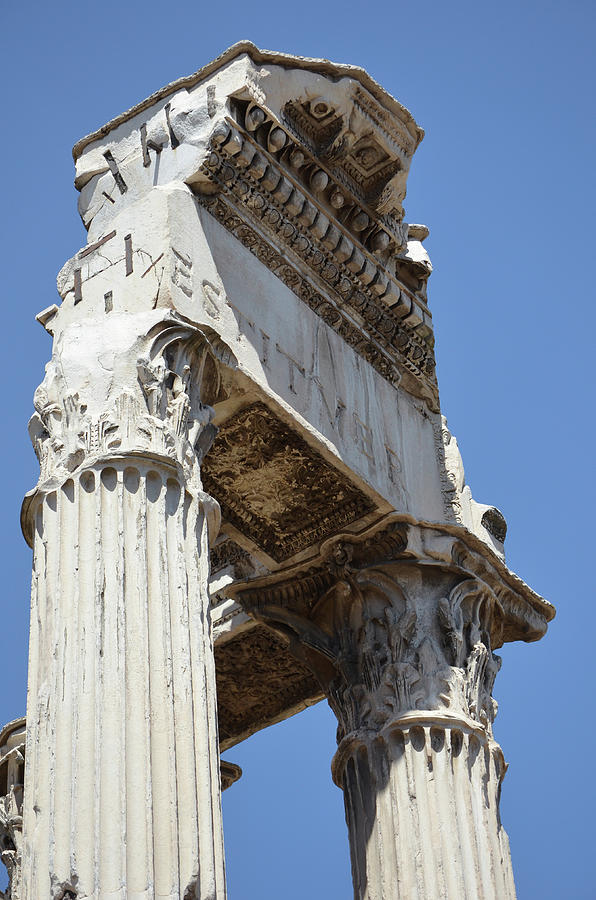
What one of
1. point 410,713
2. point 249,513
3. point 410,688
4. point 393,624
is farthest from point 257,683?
point 410,713

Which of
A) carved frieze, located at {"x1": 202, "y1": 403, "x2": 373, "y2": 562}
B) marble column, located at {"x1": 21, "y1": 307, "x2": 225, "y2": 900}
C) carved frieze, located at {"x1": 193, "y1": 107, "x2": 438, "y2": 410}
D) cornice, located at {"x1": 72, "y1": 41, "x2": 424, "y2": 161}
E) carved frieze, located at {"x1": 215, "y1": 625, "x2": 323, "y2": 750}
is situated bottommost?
marble column, located at {"x1": 21, "y1": 307, "x2": 225, "y2": 900}

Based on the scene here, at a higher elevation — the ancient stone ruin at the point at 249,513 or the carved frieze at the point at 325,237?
the carved frieze at the point at 325,237

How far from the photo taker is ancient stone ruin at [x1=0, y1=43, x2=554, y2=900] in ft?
30.0

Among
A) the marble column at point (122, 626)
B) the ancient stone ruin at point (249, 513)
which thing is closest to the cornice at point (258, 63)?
the ancient stone ruin at point (249, 513)

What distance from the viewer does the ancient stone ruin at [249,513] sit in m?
9.13

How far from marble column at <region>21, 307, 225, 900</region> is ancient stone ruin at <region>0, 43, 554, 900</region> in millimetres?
17

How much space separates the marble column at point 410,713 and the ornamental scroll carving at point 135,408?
117 inches

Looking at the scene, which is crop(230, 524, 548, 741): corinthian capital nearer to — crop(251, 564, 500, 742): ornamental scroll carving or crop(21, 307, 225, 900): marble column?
crop(251, 564, 500, 742): ornamental scroll carving

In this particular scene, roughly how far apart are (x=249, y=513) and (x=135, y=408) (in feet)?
10.2

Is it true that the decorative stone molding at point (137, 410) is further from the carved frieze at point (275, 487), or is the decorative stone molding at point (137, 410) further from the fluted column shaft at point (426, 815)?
the fluted column shaft at point (426, 815)

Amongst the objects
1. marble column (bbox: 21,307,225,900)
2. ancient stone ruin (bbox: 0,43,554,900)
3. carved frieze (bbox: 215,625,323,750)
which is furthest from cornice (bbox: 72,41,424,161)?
carved frieze (bbox: 215,625,323,750)

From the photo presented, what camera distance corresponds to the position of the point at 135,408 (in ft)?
34.4

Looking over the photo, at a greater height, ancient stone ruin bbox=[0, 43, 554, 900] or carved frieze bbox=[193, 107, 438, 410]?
carved frieze bbox=[193, 107, 438, 410]

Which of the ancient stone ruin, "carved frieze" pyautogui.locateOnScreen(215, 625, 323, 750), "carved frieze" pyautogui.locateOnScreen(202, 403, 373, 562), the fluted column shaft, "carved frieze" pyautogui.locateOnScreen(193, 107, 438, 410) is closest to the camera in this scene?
Result: the ancient stone ruin
